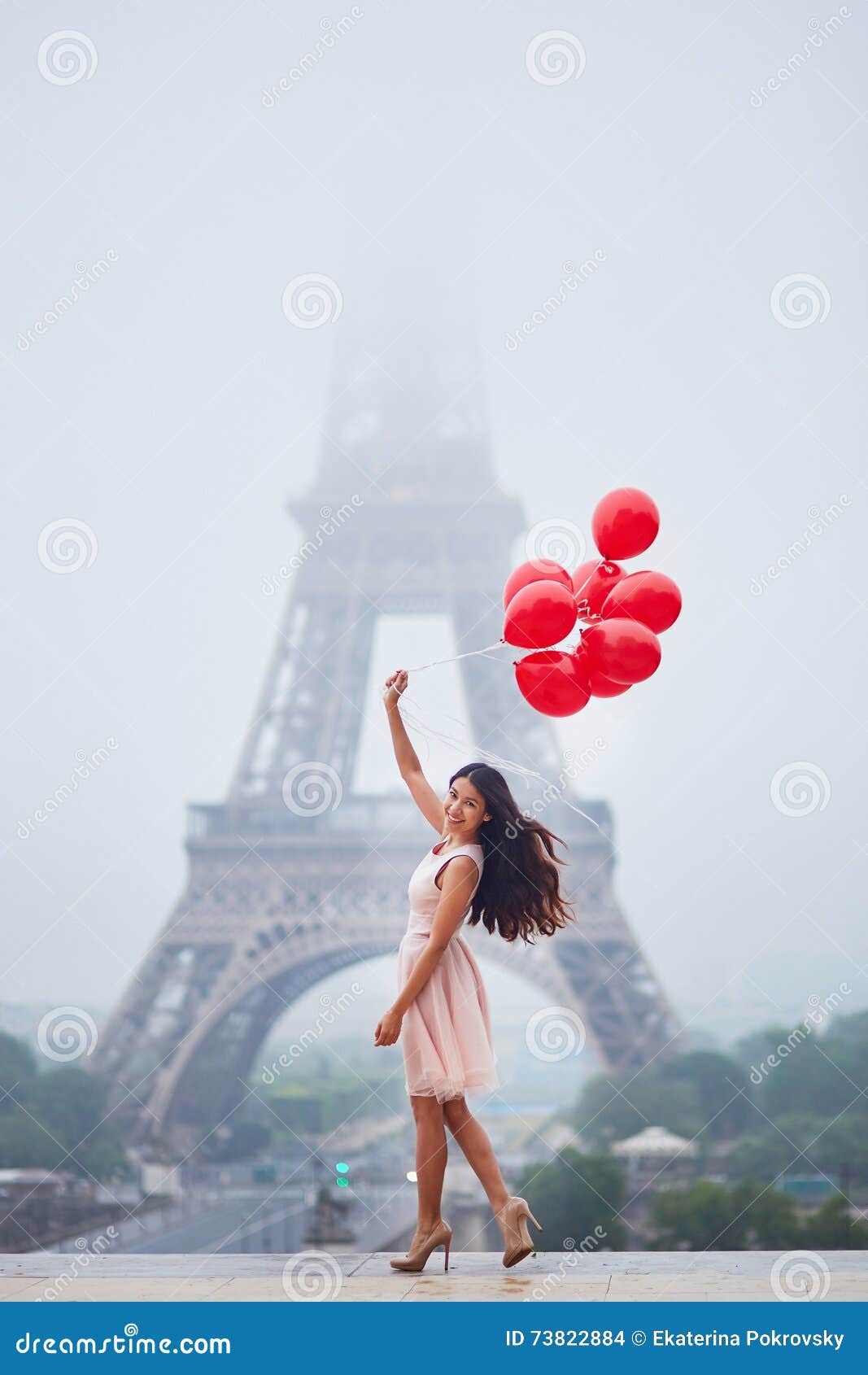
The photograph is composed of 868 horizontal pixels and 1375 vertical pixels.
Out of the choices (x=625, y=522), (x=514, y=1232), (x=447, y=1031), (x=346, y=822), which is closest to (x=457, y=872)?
(x=447, y=1031)

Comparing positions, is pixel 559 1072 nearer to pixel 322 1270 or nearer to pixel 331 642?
pixel 331 642

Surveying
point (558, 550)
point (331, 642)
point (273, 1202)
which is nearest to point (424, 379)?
point (331, 642)

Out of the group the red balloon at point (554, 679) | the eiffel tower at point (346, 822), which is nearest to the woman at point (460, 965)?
the red balloon at point (554, 679)

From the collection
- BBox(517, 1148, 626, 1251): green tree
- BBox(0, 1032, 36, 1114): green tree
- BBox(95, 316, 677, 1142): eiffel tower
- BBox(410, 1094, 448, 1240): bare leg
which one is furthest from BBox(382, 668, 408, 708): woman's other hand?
BBox(0, 1032, 36, 1114): green tree

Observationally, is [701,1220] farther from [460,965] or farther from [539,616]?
[539,616]

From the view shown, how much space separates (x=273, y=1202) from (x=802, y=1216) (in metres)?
→ 13.2

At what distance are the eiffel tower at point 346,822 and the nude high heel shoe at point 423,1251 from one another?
10.0 m

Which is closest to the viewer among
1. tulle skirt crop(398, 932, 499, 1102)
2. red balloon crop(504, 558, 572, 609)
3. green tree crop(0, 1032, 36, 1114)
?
tulle skirt crop(398, 932, 499, 1102)

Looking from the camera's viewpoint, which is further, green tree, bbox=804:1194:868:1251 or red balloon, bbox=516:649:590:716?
green tree, bbox=804:1194:868:1251

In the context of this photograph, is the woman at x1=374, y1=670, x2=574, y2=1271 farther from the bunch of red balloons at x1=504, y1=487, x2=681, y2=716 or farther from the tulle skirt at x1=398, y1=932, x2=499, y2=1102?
the bunch of red balloons at x1=504, y1=487, x2=681, y2=716

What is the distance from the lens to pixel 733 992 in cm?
3228

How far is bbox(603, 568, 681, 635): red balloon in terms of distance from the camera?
3.44 metres

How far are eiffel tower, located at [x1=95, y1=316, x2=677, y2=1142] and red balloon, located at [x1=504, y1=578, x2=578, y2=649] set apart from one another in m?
9.85

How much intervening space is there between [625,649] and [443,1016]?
101cm
